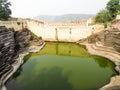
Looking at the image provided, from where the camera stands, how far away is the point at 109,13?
35938 millimetres

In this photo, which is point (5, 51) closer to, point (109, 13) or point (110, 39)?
point (110, 39)

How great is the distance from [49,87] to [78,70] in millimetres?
5078

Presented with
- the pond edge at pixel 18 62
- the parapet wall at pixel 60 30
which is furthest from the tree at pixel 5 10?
the pond edge at pixel 18 62

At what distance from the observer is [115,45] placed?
77.3 ft

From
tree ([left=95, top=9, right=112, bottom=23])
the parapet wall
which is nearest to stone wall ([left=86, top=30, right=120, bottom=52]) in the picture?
the parapet wall

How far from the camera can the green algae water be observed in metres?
15.0

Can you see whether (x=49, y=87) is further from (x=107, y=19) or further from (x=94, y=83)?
(x=107, y=19)

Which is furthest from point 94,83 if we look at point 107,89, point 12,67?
point 12,67

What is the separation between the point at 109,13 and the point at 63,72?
22211mm

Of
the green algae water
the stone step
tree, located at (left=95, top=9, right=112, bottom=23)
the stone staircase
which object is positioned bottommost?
the green algae water

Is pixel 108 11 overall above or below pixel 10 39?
above

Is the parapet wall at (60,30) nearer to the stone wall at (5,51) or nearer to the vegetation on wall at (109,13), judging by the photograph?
the vegetation on wall at (109,13)

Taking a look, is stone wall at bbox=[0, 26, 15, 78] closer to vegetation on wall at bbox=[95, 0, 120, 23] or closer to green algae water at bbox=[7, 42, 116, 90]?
green algae water at bbox=[7, 42, 116, 90]

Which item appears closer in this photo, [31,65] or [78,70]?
[78,70]
